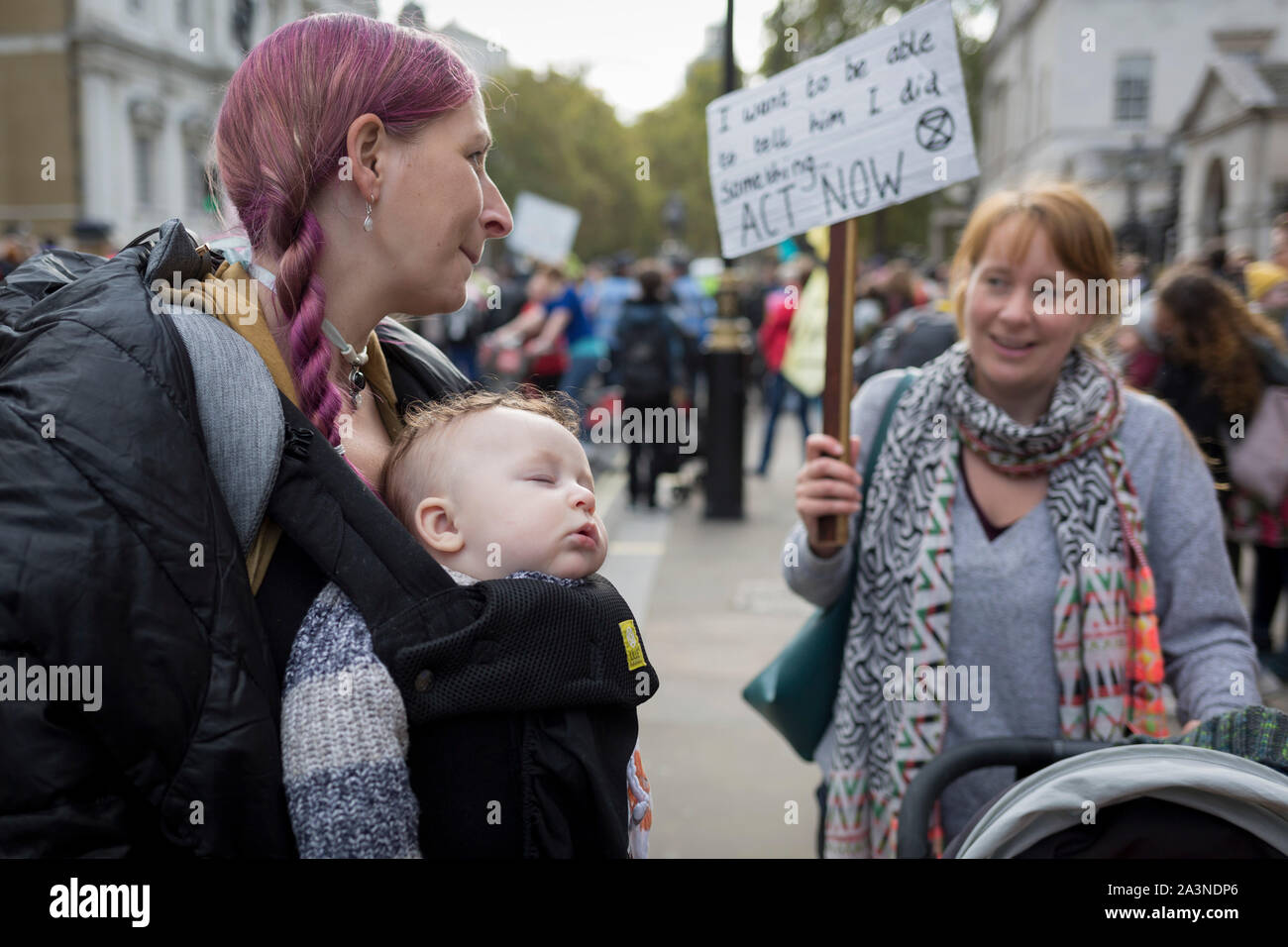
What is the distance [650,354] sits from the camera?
32.6 ft

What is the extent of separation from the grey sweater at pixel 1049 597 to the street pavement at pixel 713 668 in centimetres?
57

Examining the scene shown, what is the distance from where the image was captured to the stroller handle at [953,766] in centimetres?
196

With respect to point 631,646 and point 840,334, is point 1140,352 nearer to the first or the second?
point 840,334

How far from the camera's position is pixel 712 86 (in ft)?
109

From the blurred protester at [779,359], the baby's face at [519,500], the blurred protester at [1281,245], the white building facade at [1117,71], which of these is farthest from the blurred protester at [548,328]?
the white building facade at [1117,71]

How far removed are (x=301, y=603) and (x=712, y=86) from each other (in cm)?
3398

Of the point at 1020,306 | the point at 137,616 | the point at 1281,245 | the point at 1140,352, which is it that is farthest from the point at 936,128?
the point at 1281,245

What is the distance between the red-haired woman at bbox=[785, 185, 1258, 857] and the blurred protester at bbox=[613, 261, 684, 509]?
722cm

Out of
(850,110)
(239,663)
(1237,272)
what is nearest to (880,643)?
(850,110)

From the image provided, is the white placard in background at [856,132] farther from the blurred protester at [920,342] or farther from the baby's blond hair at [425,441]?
the blurred protester at [920,342]

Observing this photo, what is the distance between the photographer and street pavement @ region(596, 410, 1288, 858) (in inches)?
169

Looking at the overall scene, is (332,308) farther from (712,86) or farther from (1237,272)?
(712,86)

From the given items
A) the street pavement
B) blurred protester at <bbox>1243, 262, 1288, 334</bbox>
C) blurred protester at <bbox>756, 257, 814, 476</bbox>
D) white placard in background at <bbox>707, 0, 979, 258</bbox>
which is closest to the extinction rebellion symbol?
white placard in background at <bbox>707, 0, 979, 258</bbox>

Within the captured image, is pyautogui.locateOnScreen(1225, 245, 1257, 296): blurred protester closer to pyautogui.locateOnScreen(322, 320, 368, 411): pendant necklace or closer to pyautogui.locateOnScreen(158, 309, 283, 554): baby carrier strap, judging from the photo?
pyautogui.locateOnScreen(322, 320, 368, 411): pendant necklace
